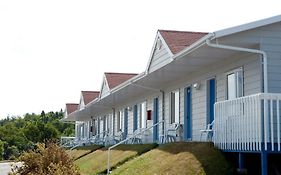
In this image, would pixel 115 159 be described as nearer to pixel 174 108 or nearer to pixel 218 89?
pixel 174 108

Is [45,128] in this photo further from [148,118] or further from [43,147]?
[43,147]

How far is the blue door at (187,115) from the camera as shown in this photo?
20.0 metres

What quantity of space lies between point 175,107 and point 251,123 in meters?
10.1

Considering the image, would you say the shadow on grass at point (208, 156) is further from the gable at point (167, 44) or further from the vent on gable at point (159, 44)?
the vent on gable at point (159, 44)

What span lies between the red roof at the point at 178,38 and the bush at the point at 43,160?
5.36 m

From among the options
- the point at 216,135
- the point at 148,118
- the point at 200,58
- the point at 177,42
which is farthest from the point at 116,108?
the point at 216,135

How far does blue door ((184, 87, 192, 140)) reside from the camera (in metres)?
20.0

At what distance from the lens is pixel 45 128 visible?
59000mm

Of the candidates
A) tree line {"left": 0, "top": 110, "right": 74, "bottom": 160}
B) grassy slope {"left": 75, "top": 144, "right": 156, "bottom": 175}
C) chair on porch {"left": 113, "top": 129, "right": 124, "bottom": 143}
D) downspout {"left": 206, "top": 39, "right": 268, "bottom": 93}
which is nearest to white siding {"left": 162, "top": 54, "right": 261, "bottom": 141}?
downspout {"left": 206, "top": 39, "right": 268, "bottom": 93}

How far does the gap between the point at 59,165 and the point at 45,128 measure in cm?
4487

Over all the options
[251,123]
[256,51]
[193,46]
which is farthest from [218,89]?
[251,123]

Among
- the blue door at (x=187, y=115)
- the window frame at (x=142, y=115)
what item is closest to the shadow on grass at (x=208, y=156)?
the blue door at (x=187, y=115)

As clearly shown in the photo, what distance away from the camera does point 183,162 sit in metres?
13.6

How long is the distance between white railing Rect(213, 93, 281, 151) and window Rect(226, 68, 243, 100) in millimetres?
1813
